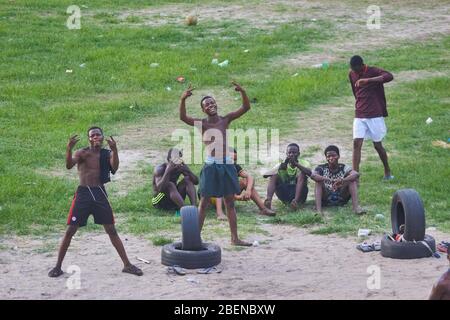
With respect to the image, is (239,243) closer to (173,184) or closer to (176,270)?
(176,270)

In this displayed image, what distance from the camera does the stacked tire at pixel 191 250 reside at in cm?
1010

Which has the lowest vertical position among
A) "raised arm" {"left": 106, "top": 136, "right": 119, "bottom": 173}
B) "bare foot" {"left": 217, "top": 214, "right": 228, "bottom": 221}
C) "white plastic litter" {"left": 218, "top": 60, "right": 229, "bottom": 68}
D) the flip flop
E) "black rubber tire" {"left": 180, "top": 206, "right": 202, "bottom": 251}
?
"bare foot" {"left": 217, "top": 214, "right": 228, "bottom": 221}

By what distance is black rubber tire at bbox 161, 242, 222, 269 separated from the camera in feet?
33.1

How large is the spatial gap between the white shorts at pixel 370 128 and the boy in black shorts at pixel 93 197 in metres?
4.68

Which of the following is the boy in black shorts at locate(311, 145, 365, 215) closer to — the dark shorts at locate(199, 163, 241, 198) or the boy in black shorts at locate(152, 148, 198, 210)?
the boy in black shorts at locate(152, 148, 198, 210)

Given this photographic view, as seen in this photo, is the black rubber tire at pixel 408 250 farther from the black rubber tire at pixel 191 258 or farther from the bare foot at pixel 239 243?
the black rubber tire at pixel 191 258

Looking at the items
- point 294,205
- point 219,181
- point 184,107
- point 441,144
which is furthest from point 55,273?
point 441,144

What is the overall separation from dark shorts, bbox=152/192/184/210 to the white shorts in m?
2.71

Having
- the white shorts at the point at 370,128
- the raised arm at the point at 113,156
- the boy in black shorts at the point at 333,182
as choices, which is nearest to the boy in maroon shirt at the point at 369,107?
the white shorts at the point at 370,128

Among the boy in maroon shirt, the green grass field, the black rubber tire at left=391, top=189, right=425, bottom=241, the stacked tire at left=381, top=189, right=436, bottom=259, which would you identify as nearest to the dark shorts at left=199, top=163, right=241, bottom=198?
the green grass field

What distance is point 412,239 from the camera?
1044 centimetres

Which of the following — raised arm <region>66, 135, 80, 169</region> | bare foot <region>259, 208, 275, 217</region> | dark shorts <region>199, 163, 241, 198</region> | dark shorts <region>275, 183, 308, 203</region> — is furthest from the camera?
dark shorts <region>275, 183, 308, 203</region>
